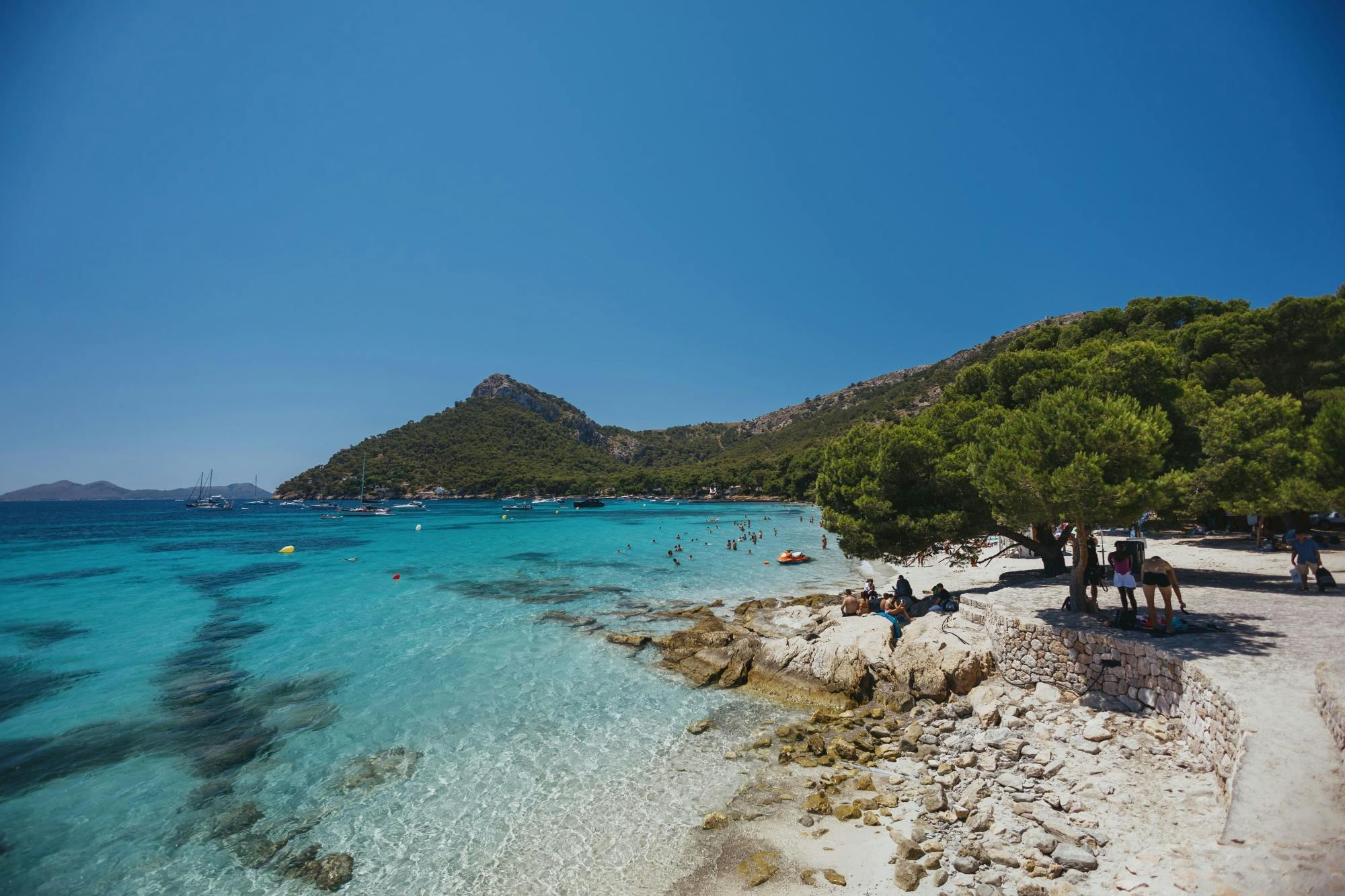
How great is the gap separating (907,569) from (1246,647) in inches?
779

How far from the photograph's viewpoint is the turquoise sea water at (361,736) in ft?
27.1

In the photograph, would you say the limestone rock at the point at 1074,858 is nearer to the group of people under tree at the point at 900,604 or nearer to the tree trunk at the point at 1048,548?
the group of people under tree at the point at 900,604

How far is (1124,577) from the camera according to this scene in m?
10.4

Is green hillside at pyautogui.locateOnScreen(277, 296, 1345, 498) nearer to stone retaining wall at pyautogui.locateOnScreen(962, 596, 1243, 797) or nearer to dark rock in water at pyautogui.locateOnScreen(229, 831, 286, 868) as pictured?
stone retaining wall at pyautogui.locateOnScreen(962, 596, 1243, 797)

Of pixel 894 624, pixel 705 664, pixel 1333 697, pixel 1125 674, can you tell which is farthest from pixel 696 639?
pixel 1333 697

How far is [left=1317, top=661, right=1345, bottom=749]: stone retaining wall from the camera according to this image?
19.6 feet

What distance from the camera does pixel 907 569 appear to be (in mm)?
28359

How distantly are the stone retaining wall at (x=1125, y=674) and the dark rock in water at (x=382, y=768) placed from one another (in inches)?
507

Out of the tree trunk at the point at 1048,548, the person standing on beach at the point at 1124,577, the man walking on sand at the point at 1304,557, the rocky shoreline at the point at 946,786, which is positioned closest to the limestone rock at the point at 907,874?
the rocky shoreline at the point at 946,786

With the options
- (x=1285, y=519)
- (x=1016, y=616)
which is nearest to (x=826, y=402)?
(x=1285, y=519)

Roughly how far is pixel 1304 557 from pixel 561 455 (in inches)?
6617

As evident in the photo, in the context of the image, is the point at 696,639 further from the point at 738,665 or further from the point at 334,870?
the point at 334,870

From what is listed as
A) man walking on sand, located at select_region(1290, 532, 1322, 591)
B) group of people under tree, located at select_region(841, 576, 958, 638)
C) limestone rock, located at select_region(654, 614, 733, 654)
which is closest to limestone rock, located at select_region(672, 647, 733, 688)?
limestone rock, located at select_region(654, 614, 733, 654)

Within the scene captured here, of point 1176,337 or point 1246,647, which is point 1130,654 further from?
point 1176,337
